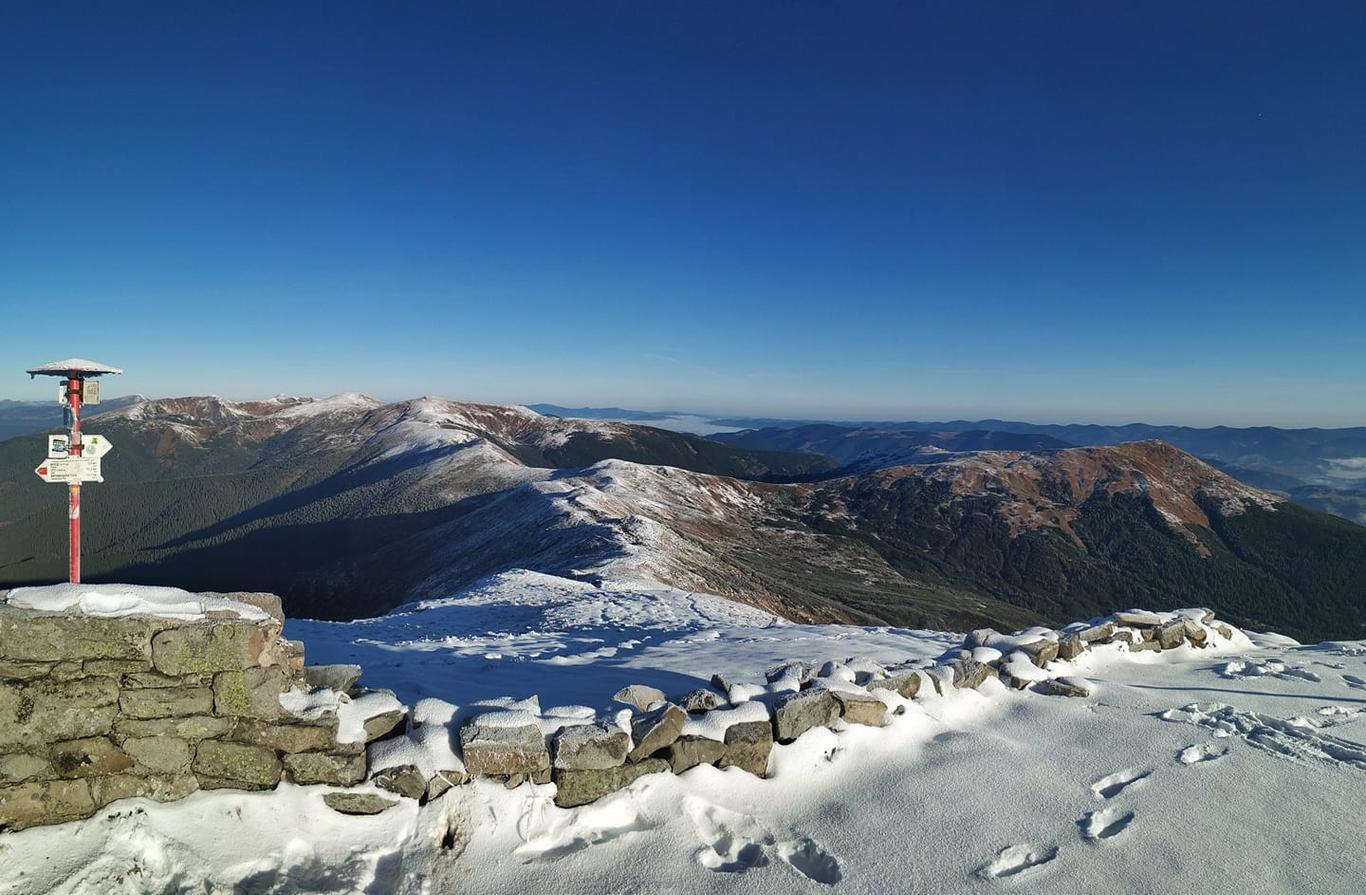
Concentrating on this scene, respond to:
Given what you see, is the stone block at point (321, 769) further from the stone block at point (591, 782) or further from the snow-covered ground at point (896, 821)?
the stone block at point (591, 782)

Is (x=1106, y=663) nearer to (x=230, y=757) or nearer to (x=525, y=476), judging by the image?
(x=230, y=757)

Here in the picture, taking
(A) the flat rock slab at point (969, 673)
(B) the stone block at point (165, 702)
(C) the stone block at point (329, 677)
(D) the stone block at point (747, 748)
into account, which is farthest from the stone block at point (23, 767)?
(A) the flat rock slab at point (969, 673)

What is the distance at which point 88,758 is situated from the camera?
21.0ft

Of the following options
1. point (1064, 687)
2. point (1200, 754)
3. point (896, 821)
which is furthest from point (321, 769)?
point (1200, 754)

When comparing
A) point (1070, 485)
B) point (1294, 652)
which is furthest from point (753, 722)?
point (1070, 485)

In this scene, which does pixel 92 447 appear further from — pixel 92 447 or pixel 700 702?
pixel 700 702

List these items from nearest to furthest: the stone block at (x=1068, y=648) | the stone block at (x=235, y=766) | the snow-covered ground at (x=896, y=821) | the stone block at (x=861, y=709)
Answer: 1. the snow-covered ground at (x=896, y=821)
2. the stone block at (x=235, y=766)
3. the stone block at (x=861, y=709)
4. the stone block at (x=1068, y=648)

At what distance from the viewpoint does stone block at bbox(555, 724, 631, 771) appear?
741 cm

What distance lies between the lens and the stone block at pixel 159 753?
6543 mm

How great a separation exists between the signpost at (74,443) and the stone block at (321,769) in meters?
5.91

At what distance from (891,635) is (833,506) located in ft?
461

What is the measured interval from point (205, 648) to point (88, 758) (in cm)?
137

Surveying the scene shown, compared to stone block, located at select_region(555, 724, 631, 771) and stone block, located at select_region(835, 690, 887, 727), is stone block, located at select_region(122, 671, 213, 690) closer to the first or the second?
stone block, located at select_region(555, 724, 631, 771)

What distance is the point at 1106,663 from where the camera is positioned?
42.0ft
